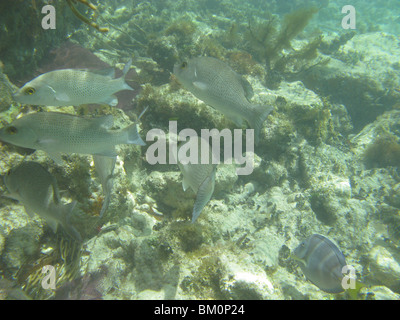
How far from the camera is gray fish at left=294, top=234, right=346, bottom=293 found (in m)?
2.64

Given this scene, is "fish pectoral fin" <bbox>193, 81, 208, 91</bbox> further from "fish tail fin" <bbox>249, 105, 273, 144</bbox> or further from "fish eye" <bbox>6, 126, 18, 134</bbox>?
"fish eye" <bbox>6, 126, 18, 134</bbox>

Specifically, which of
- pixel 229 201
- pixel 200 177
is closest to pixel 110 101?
pixel 200 177

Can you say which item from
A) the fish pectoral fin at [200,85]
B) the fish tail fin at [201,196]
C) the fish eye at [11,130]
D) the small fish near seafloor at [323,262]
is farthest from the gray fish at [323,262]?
the fish eye at [11,130]

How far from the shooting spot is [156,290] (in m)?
2.56

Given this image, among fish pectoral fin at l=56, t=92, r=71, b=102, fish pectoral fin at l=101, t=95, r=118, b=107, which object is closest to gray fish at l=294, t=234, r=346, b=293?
fish pectoral fin at l=101, t=95, r=118, b=107

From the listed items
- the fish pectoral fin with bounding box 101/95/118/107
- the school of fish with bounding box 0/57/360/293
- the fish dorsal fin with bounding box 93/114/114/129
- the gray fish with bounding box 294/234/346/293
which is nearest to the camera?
the school of fish with bounding box 0/57/360/293

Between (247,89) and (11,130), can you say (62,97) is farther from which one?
(247,89)

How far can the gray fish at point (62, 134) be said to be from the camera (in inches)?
86.7

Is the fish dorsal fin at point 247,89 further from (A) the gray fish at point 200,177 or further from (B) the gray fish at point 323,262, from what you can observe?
(B) the gray fish at point 323,262

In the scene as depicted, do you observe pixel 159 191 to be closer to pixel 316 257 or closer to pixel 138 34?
pixel 316 257

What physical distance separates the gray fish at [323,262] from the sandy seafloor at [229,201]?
23.0 inches

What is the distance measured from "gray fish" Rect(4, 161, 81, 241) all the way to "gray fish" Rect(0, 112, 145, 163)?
26 cm

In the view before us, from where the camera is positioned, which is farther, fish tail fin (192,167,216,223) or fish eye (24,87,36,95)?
fish eye (24,87,36,95)
